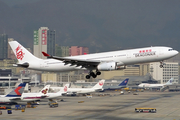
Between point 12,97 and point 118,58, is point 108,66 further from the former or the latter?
point 12,97

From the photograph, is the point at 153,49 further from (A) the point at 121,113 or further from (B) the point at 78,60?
(A) the point at 121,113

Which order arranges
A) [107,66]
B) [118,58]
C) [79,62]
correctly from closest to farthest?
[107,66] → [118,58] → [79,62]

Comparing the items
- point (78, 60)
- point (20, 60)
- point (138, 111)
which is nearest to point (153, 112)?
point (138, 111)

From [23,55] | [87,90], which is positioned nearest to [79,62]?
[23,55]

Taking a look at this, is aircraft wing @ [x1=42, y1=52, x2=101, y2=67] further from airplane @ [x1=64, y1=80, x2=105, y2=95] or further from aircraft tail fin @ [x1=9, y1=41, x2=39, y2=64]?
airplane @ [x1=64, y1=80, x2=105, y2=95]

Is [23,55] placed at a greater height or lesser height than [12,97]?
greater

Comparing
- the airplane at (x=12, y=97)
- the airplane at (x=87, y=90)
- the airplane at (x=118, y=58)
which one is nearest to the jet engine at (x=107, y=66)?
the airplane at (x=118, y=58)

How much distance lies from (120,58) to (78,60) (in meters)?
8.80

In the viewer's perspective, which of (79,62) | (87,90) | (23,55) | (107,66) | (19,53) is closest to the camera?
(107,66)

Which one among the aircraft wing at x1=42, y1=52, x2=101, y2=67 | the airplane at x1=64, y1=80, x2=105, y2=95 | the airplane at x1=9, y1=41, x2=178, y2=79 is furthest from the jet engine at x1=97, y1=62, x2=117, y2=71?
the airplane at x1=64, y1=80, x2=105, y2=95

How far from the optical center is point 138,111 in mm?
89438

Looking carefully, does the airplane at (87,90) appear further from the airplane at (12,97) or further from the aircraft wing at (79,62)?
the aircraft wing at (79,62)

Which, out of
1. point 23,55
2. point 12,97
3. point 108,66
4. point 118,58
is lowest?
point 12,97

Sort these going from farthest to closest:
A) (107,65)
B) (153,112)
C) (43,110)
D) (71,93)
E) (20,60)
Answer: (71,93)
(43,110)
(153,112)
(20,60)
(107,65)
